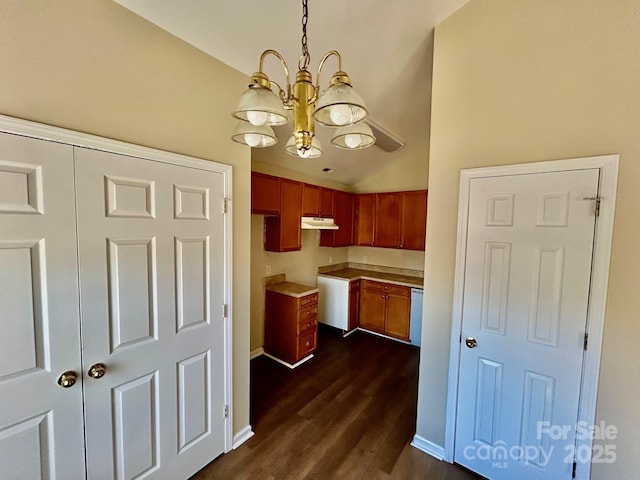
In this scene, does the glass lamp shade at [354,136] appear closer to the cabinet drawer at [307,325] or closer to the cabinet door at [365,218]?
the cabinet drawer at [307,325]

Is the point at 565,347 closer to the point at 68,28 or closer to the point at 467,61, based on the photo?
the point at 467,61

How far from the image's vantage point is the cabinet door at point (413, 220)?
3.95 metres

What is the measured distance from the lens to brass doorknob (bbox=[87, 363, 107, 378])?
1.30m

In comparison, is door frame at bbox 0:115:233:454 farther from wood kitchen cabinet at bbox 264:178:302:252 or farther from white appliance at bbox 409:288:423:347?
white appliance at bbox 409:288:423:347

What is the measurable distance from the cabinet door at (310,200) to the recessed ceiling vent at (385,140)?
1052 mm

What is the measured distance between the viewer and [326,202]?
13.1ft

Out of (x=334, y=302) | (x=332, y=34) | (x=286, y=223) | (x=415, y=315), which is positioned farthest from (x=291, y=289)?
(x=332, y=34)

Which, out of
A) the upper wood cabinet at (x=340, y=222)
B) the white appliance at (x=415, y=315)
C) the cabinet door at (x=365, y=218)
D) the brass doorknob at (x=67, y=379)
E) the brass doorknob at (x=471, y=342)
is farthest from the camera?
the cabinet door at (x=365, y=218)

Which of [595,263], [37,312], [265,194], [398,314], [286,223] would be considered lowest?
[398,314]

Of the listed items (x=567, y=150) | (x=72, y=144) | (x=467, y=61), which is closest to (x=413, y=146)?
(x=467, y=61)

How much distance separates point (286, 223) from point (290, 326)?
1282 mm

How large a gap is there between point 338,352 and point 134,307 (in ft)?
9.18

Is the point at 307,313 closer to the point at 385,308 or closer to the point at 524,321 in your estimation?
the point at 385,308

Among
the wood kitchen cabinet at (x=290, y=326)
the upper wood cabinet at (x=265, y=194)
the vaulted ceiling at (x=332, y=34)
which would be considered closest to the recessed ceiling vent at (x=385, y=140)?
the vaulted ceiling at (x=332, y=34)
